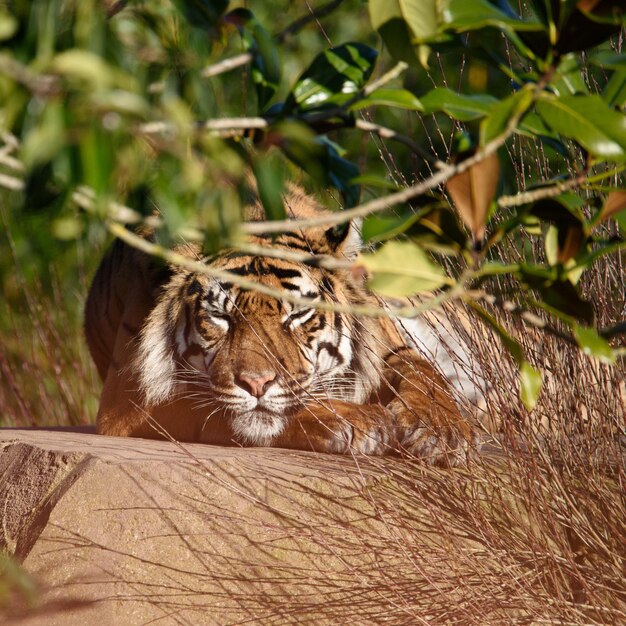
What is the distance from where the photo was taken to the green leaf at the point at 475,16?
1188mm

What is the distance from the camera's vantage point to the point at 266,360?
116 inches

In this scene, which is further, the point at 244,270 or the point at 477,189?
the point at 244,270

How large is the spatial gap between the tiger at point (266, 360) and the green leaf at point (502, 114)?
1608mm

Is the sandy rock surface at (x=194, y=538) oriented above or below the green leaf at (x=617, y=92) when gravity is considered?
below

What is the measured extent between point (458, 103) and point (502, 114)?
0.17m

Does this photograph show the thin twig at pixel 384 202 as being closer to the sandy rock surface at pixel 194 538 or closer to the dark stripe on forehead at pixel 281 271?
the sandy rock surface at pixel 194 538

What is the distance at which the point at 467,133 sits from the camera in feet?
4.28

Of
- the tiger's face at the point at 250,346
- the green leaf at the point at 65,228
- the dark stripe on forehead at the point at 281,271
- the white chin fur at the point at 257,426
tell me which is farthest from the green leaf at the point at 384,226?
the dark stripe on forehead at the point at 281,271

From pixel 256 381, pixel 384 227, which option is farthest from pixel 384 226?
pixel 256 381

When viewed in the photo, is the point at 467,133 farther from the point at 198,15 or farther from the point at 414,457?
the point at 414,457

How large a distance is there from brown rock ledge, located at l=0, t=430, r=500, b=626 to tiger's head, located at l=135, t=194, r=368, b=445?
0.34m

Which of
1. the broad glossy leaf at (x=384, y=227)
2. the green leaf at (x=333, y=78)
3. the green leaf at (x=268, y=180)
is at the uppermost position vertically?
the green leaf at (x=333, y=78)

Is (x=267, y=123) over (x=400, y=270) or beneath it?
over

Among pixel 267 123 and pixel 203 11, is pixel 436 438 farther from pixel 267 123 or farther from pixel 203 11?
pixel 203 11
